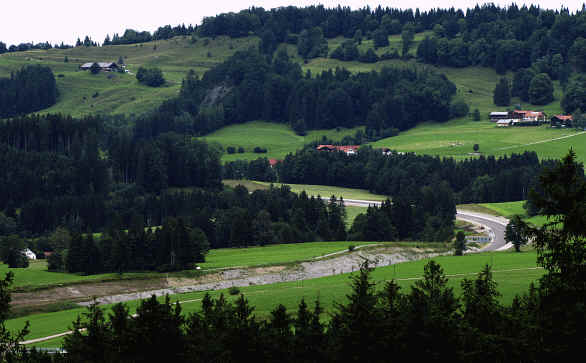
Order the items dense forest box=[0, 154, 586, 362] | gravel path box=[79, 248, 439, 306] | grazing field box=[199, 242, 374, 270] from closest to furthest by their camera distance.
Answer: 1. dense forest box=[0, 154, 586, 362]
2. gravel path box=[79, 248, 439, 306]
3. grazing field box=[199, 242, 374, 270]

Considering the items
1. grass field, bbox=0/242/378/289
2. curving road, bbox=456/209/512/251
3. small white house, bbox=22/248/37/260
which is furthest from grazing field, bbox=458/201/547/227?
small white house, bbox=22/248/37/260

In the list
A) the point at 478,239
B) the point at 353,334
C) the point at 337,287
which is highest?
the point at 353,334

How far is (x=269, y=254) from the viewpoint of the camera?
Answer: 381ft

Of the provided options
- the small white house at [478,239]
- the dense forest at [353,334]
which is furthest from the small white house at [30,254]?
the dense forest at [353,334]

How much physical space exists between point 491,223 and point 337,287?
2697 inches

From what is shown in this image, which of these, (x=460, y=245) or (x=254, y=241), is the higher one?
(x=460, y=245)

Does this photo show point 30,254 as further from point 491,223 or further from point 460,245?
point 491,223

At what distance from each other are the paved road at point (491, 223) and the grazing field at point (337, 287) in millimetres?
15560

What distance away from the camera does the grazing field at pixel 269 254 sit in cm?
10706

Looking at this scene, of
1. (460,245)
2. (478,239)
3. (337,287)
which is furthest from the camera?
(478,239)

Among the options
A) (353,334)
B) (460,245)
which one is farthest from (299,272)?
(353,334)

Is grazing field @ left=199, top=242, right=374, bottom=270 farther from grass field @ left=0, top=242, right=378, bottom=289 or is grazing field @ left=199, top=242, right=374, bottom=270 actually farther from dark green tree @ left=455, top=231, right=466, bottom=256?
dark green tree @ left=455, top=231, right=466, bottom=256

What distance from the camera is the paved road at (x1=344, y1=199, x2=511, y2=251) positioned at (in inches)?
4866

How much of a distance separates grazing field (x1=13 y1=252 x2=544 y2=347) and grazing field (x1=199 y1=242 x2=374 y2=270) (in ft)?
38.7
